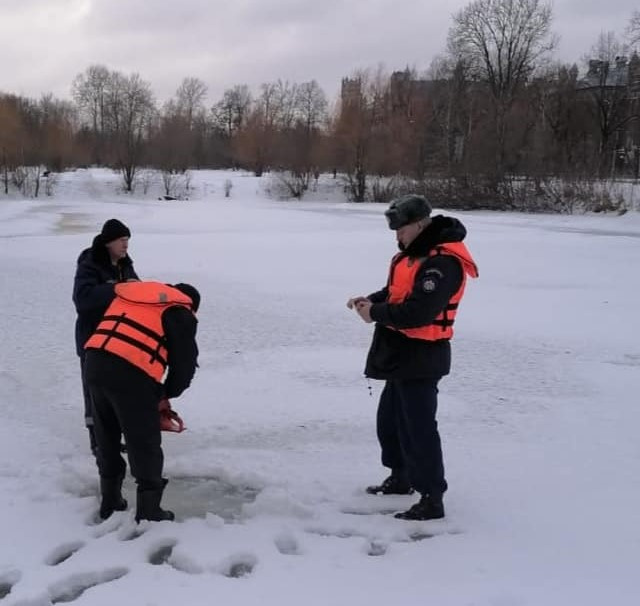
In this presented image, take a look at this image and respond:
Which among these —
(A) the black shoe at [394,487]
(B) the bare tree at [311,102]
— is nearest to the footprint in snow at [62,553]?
(A) the black shoe at [394,487]

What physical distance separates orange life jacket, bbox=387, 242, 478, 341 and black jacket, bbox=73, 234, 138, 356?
68.7 inches

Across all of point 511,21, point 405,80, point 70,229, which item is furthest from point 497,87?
point 70,229

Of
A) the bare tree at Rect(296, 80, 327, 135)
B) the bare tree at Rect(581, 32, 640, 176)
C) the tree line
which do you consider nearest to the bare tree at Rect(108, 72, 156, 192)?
the tree line

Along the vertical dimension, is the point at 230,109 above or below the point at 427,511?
above

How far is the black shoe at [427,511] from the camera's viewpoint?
3682 mm

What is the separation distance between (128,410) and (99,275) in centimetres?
117

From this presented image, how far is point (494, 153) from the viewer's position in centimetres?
3944

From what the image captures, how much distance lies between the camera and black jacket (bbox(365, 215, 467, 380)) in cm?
336

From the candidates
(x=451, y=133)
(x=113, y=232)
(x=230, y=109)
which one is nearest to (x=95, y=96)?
(x=230, y=109)

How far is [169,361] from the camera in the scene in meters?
Result: 3.35

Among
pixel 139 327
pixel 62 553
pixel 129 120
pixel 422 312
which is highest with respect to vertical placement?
pixel 129 120

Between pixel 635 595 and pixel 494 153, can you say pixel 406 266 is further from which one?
pixel 494 153

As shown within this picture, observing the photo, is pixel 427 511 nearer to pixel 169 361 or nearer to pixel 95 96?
pixel 169 361

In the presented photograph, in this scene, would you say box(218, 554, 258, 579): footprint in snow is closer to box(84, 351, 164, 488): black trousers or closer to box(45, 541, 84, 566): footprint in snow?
box(84, 351, 164, 488): black trousers
